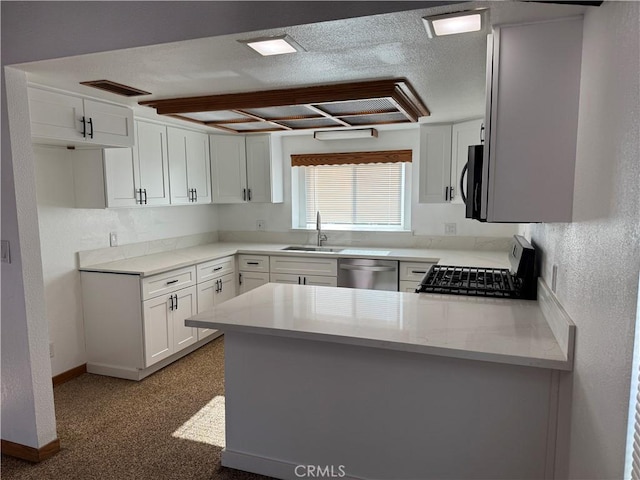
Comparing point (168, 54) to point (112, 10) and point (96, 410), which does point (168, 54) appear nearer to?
point (112, 10)

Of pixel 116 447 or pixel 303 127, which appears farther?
pixel 303 127

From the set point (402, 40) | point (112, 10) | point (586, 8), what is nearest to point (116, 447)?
point (112, 10)

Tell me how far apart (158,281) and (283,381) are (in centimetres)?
185

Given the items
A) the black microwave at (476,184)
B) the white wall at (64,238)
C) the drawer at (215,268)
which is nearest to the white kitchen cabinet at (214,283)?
the drawer at (215,268)

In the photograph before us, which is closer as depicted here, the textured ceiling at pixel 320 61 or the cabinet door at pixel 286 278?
the textured ceiling at pixel 320 61

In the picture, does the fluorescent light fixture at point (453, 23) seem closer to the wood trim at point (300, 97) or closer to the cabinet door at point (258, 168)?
the wood trim at point (300, 97)

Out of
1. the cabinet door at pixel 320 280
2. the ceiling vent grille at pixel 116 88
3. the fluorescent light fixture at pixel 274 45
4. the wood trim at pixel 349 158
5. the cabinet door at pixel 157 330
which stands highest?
the ceiling vent grille at pixel 116 88

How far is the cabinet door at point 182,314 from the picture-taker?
3812mm

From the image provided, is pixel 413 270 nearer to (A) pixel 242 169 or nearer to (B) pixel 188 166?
(A) pixel 242 169

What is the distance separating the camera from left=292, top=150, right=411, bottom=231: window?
15.9 feet

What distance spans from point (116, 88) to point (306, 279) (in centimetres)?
250

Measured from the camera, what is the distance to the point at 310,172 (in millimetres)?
5156

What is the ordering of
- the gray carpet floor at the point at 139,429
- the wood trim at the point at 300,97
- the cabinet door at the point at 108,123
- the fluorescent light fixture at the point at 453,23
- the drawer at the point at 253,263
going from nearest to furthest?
the fluorescent light fixture at the point at 453,23 < the gray carpet floor at the point at 139,429 < the wood trim at the point at 300,97 < the cabinet door at the point at 108,123 < the drawer at the point at 253,263

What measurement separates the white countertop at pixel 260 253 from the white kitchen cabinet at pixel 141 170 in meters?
0.54
